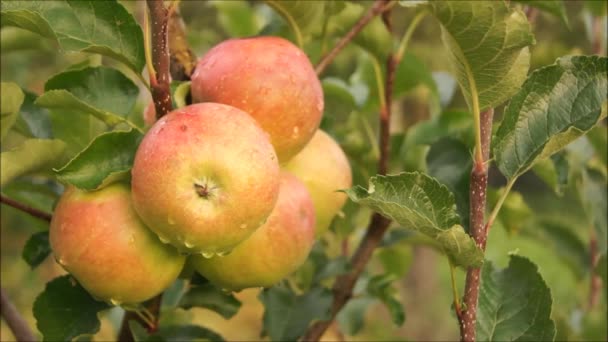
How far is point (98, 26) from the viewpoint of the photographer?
26.7 inches

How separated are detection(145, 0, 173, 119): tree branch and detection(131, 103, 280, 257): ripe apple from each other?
1.9 inches

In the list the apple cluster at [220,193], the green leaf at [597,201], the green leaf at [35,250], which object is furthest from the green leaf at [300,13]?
the green leaf at [597,201]

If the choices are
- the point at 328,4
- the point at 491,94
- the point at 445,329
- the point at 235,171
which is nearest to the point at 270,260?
the point at 235,171

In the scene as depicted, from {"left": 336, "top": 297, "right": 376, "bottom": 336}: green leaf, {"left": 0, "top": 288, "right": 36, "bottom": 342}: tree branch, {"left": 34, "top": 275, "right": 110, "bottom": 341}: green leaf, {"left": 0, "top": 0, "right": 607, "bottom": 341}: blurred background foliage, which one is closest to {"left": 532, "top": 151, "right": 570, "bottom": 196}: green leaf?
{"left": 0, "top": 0, "right": 607, "bottom": 341}: blurred background foliage

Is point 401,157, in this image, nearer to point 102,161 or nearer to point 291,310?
point 291,310

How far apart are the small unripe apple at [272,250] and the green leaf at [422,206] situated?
0.09m

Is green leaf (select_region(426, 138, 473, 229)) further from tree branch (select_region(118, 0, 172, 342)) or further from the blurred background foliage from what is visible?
tree branch (select_region(118, 0, 172, 342))

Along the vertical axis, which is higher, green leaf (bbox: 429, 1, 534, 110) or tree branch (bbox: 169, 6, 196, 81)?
green leaf (bbox: 429, 1, 534, 110)

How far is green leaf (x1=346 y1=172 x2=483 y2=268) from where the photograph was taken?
0.57m

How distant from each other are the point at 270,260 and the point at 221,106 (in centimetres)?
13

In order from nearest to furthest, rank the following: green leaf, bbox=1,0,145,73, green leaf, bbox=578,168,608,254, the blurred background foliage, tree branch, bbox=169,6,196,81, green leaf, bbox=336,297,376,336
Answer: green leaf, bbox=1,0,145,73 → tree branch, bbox=169,6,196,81 → the blurred background foliage → green leaf, bbox=578,168,608,254 → green leaf, bbox=336,297,376,336

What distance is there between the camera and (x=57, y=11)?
68 centimetres

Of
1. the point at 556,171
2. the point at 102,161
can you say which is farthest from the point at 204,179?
the point at 556,171

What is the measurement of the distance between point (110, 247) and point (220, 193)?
0.35ft
